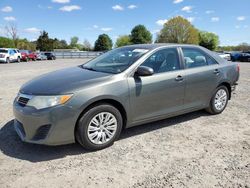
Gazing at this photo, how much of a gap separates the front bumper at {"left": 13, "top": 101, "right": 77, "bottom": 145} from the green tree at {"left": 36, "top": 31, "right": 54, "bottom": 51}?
69.3m

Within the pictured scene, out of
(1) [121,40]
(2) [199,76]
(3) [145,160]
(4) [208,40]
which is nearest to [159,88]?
(2) [199,76]

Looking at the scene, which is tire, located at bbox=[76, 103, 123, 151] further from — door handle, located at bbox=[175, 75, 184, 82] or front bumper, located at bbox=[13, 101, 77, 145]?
door handle, located at bbox=[175, 75, 184, 82]

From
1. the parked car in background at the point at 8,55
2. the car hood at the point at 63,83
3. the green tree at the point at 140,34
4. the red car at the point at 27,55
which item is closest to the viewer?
the car hood at the point at 63,83

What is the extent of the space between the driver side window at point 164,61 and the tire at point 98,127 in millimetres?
1022

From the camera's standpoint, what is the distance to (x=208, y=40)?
288ft

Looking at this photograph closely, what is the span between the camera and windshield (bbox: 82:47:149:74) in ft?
13.4

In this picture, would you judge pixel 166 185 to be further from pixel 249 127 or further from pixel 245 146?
pixel 249 127

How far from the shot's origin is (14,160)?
3.35 metres

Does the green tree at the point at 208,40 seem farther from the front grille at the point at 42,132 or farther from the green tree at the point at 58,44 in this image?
the front grille at the point at 42,132

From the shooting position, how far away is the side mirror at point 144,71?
12.6 feet

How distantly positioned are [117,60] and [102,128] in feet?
4.58

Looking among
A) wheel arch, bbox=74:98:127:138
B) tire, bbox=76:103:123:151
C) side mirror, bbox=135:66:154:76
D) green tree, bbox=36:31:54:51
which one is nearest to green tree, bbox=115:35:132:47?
green tree, bbox=36:31:54:51

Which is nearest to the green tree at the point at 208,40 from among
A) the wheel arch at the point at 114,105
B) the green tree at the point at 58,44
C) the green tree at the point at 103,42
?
the green tree at the point at 103,42

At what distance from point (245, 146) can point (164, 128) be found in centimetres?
137
